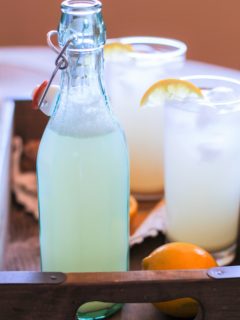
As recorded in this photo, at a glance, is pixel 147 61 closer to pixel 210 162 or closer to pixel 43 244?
pixel 210 162

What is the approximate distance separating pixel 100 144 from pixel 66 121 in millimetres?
38

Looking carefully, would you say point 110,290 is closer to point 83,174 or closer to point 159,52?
point 83,174

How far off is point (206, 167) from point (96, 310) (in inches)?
7.8

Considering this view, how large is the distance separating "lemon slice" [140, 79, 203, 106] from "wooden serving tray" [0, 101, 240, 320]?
0.66 feet

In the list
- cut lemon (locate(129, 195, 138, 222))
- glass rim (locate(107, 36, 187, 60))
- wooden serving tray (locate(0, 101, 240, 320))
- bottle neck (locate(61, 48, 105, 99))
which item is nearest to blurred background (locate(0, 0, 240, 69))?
glass rim (locate(107, 36, 187, 60))

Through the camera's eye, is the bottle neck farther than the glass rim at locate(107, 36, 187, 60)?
No

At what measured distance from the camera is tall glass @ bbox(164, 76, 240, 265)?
2.10 feet

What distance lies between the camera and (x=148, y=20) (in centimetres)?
163

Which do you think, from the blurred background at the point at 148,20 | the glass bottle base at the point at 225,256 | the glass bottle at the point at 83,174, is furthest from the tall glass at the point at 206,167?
the blurred background at the point at 148,20

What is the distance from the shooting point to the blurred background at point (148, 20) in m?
1.61

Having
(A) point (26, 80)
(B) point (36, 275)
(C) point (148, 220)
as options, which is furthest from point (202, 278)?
(A) point (26, 80)

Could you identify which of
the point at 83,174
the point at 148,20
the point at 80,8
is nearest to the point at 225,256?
the point at 83,174

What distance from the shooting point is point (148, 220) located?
0.75 meters

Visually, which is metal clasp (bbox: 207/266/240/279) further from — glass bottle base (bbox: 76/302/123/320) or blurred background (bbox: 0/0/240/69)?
blurred background (bbox: 0/0/240/69)
